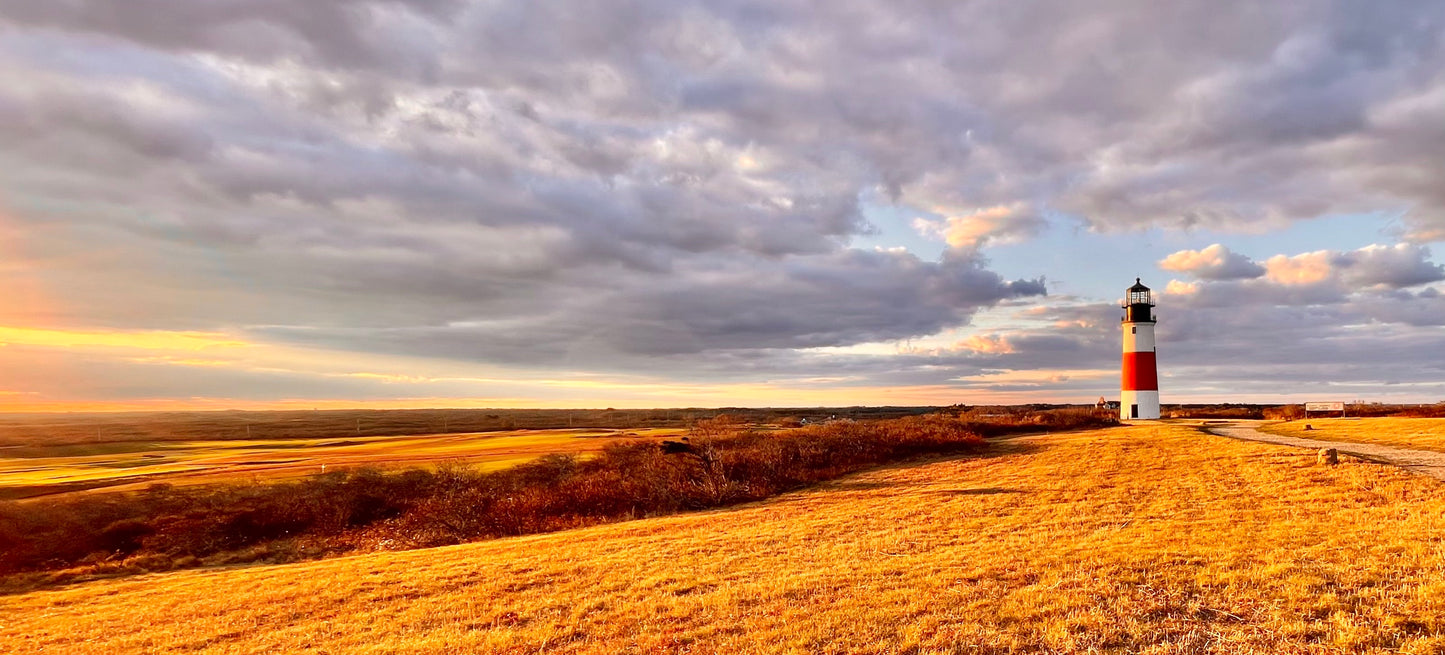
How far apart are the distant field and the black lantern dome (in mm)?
39559

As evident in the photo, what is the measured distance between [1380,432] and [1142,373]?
2043 cm

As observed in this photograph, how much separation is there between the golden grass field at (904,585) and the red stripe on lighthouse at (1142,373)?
1293 inches

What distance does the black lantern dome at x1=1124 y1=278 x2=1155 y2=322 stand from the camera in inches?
2120

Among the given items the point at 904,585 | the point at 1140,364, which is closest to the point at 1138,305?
the point at 1140,364

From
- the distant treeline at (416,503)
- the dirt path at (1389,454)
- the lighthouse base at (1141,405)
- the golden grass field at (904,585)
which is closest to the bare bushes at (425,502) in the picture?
the distant treeline at (416,503)

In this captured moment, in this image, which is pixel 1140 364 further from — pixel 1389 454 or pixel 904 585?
pixel 904 585

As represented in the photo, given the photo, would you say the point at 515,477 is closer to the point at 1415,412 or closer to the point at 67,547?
the point at 67,547

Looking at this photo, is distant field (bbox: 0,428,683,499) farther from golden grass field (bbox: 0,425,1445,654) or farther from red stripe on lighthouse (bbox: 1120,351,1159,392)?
red stripe on lighthouse (bbox: 1120,351,1159,392)

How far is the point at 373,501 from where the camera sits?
123 ft

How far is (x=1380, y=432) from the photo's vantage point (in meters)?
32.7

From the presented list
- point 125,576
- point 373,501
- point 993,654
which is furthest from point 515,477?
point 993,654

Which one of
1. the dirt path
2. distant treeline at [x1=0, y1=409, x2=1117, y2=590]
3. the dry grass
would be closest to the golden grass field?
the dirt path

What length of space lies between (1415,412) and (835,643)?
61.8m

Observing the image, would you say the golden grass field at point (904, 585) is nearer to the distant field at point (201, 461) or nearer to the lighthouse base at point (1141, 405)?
the distant field at point (201, 461)
